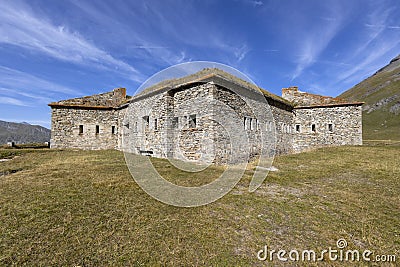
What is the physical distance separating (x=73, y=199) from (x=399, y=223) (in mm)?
8194

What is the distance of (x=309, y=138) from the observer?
21.8m

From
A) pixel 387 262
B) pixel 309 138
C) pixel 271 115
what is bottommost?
pixel 387 262

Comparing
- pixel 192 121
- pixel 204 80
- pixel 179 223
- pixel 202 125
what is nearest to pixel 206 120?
pixel 202 125

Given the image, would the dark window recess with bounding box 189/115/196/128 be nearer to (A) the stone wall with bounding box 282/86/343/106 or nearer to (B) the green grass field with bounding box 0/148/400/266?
(B) the green grass field with bounding box 0/148/400/266

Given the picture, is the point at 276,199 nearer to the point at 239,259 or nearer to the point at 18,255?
the point at 239,259

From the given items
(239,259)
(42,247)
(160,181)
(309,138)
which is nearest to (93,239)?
(42,247)

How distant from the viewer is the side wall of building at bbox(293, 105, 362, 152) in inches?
769

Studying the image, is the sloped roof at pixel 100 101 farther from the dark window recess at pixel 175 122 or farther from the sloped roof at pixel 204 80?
the dark window recess at pixel 175 122

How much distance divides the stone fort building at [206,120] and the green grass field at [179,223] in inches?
222

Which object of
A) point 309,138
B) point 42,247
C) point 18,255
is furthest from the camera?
point 309,138

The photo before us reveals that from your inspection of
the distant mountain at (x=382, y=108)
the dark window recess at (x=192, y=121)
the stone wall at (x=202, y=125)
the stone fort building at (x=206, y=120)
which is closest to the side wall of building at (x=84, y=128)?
the stone fort building at (x=206, y=120)

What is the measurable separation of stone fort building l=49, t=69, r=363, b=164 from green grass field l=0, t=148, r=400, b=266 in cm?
565

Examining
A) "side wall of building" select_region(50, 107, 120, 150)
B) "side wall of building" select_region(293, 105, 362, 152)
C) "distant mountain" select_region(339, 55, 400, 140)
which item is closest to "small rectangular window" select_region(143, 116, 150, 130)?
"side wall of building" select_region(50, 107, 120, 150)

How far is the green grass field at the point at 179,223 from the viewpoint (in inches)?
127
